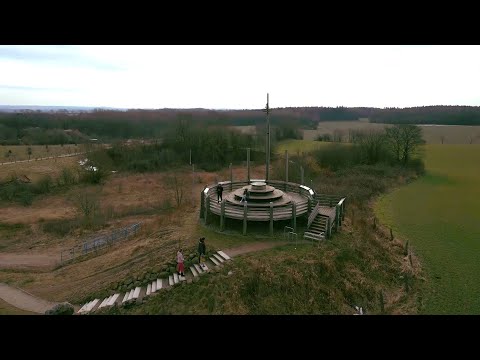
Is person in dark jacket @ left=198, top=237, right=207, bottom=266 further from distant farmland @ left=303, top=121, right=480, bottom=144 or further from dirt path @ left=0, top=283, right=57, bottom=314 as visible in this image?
distant farmland @ left=303, top=121, right=480, bottom=144

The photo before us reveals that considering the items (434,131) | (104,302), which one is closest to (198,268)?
(104,302)

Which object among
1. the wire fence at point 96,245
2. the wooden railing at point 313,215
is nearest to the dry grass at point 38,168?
the wire fence at point 96,245

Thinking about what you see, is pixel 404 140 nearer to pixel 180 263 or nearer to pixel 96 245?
pixel 96 245

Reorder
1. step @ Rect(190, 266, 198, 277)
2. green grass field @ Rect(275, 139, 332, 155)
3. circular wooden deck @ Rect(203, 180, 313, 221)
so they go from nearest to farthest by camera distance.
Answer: step @ Rect(190, 266, 198, 277) → circular wooden deck @ Rect(203, 180, 313, 221) → green grass field @ Rect(275, 139, 332, 155)

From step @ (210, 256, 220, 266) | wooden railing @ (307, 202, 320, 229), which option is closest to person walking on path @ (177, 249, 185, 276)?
step @ (210, 256, 220, 266)

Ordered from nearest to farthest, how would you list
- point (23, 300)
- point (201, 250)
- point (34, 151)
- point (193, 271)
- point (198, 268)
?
point (193, 271) → point (198, 268) → point (201, 250) → point (23, 300) → point (34, 151)

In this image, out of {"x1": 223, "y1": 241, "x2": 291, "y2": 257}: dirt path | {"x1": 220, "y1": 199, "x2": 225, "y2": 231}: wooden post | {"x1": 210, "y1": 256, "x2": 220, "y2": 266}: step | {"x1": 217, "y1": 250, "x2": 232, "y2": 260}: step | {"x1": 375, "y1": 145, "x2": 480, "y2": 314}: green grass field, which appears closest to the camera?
{"x1": 210, "y1": 256, "x2": 220, "y2": 266}: step

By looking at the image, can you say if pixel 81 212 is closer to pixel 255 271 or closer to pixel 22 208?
pixel 22 208
